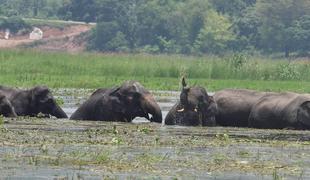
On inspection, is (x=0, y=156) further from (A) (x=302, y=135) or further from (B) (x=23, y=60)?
(B) (x=23, y=60)

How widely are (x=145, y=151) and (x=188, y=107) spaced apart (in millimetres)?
6318

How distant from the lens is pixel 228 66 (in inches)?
1989

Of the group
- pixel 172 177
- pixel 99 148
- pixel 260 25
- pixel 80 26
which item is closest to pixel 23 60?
pixel 99 148

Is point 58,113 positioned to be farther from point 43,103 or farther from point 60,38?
point 60,38

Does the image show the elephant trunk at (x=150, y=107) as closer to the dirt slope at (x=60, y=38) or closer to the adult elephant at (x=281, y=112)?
the adult elephant at (x=281, y=112)

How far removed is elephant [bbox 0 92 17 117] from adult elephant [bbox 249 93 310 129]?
450 cm

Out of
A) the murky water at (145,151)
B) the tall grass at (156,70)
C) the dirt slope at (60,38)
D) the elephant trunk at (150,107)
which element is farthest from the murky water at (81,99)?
the dirt slope at (60,38)

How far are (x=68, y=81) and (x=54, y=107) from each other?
56.3ft

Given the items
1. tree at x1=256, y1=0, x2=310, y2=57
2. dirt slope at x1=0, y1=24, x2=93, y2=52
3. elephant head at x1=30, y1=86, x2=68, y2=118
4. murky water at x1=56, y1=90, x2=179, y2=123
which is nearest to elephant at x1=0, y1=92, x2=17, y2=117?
elephant head at x1=30, y1=86, x2=68, y2=118

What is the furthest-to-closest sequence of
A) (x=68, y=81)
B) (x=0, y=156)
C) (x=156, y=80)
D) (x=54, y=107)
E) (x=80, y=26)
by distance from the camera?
(x=80, y=26) → (x=156, y=80) → (x=68, y=81) → (x=54, y=107) → (x=0, y=156)

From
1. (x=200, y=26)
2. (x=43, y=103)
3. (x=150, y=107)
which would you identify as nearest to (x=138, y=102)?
(x=150, y=107)

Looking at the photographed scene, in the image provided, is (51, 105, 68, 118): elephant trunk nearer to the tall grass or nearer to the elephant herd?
the elephant herd

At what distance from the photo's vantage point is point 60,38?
117625 mm

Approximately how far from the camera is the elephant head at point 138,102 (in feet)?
85.1
